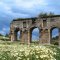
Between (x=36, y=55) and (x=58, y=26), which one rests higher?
(x=58, y=26)

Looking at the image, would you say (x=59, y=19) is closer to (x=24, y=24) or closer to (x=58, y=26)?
(x=58, y=26)

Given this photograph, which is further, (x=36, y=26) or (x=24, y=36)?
(x=24, y=36)

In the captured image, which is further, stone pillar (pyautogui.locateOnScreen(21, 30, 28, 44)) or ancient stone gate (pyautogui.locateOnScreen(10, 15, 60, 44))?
stone pillar (pyautogui.locateOnScreen(21, 30, 28, 44))

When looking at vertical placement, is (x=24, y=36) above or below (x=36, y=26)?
below

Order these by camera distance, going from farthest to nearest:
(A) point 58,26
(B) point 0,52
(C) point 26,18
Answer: (C) point 26,18 < (A) point 58,26 < (B) point 0,52

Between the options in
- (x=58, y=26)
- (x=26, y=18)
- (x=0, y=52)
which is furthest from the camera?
(x=26, y=18)

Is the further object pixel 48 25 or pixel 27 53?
pixel 48 25

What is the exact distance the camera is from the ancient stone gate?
4134cm

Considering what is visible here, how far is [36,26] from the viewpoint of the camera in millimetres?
43312

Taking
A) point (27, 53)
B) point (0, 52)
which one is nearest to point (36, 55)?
point (27, 53)

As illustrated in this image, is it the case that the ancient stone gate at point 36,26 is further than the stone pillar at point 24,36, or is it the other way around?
the stone pillar at point 24,36

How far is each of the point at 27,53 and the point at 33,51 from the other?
32 cm

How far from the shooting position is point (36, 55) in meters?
5.42

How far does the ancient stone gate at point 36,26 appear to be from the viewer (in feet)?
136
